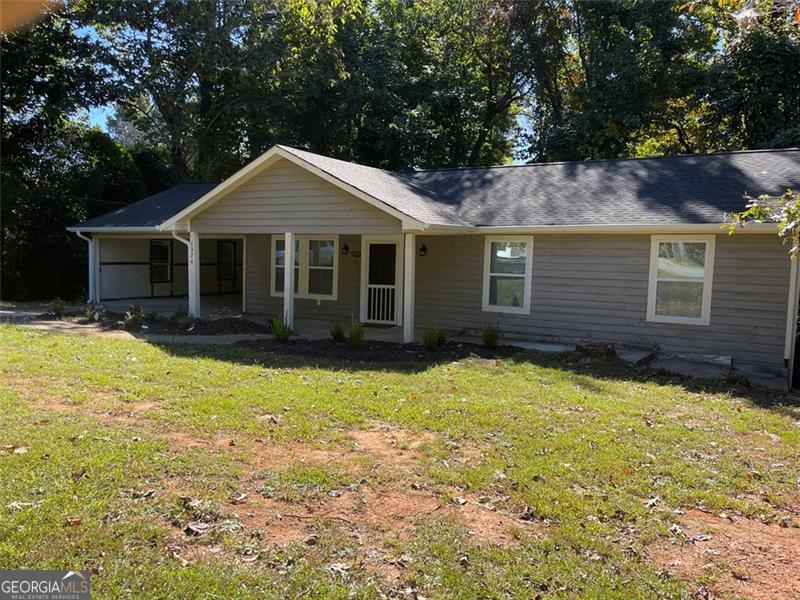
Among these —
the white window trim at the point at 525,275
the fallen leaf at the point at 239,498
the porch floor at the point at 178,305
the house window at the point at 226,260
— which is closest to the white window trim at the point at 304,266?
the porch floor at the point at 178,305

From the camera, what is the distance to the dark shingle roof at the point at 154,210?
56.0 feet

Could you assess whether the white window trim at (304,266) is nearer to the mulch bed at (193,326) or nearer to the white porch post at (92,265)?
the mulch bed at (193,326)

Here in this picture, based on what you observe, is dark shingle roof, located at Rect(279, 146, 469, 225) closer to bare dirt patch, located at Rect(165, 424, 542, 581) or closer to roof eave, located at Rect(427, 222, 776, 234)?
roof eave, located at Rect(427, 222, 776, 234)

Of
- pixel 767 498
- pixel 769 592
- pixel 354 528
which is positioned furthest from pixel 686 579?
pixel 354 528

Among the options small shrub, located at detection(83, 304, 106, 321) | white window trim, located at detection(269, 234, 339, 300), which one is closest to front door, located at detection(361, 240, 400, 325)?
white window trim, located at detection(269, 234, 339, 300)

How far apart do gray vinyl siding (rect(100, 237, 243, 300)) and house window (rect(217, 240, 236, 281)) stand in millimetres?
207

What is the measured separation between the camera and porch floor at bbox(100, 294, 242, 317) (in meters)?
15.8

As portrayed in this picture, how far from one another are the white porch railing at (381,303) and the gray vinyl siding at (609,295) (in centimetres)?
91

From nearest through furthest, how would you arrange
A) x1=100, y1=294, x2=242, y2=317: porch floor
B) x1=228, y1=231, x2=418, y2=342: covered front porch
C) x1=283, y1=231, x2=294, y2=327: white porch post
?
1. x1=283, y1=231, x2=294, y2=327: white porch post
2. x1=228, y1=231, x2=418, y2=342: covered front porch
3. x1=100, y1=294, x2=242, y2=317: porch floor

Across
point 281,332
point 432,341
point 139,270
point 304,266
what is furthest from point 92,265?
point 432,341

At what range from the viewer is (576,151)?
21.0m

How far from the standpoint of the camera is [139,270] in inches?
765

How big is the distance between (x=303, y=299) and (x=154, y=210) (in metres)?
6.12

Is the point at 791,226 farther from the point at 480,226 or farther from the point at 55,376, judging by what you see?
the point at 480,226
